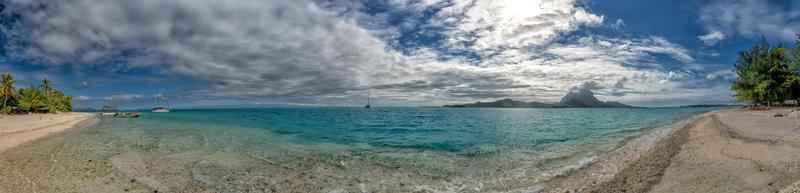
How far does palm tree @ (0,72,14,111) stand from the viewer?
217 ft

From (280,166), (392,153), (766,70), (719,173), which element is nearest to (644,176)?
(719,173)

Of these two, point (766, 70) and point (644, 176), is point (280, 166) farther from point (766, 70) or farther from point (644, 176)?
point (766, 70)

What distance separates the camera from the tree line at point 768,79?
46438 mm

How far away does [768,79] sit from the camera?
4878 centimetres

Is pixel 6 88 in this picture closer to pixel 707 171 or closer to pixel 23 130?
pixel 23 130

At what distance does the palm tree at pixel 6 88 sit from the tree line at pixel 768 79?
130824 millimetres

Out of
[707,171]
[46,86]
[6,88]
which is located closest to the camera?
[707,171]

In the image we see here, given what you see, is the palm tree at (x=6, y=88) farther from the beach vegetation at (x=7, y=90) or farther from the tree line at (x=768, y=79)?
the tree line at (x=768, y=79)

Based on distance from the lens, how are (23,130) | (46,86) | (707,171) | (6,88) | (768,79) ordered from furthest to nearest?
(46,86), (6,88), (768,79), (23,130), (707,171)

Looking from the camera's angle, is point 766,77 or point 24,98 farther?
point 24,98

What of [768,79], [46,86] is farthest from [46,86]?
[768,79]

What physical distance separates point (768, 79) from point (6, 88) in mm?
134890

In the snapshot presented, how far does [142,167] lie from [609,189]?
57.3 feet

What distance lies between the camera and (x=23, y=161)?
14.8m
